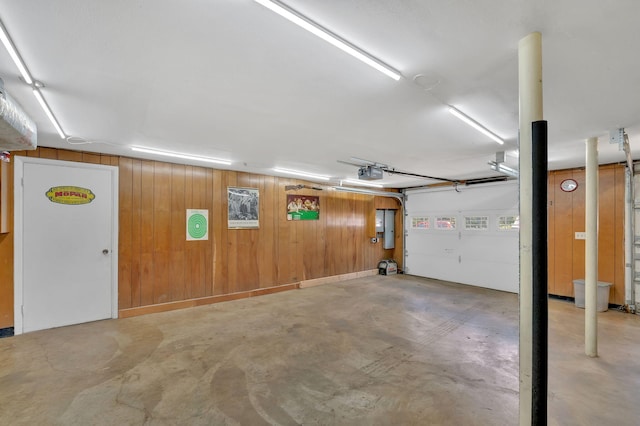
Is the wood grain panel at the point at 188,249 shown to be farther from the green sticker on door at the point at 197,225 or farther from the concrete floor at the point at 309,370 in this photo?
the concrete floor at the point at 309,370

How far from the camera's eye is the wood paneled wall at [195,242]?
4.31 meters

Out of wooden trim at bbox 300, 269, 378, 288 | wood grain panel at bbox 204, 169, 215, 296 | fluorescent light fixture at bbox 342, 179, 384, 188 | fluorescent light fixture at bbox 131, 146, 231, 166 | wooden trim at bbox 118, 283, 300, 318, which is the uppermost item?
fluorescent light fixture at bbox 131, 146, 231, 166

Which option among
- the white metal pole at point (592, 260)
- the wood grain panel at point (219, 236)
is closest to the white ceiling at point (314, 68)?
the white metal pole at point (592, 260)

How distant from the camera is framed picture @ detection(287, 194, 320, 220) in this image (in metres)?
6.34

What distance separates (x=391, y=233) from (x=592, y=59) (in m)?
6.91

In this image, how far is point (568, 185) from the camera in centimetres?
524

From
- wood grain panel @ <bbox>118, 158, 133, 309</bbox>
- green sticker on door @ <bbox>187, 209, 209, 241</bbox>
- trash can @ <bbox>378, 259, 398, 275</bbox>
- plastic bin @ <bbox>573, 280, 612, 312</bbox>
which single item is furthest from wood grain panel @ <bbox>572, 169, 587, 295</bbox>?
wood grain panel @ <bbox>118, 158, 133, 309</bbox>

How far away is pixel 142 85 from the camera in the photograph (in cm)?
208

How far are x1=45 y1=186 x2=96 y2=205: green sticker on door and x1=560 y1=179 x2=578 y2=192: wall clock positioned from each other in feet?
26.6

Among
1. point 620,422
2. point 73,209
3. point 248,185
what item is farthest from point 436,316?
point 73,209

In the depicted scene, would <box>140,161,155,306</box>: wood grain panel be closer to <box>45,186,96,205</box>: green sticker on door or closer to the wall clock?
<box>45,186,96,205</box>: green sticker on door

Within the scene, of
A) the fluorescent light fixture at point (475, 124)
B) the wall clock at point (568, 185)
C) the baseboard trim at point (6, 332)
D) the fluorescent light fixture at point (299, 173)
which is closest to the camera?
the fluorescent light fixture at point (475, 124)

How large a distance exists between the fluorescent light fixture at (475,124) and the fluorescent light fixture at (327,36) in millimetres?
955

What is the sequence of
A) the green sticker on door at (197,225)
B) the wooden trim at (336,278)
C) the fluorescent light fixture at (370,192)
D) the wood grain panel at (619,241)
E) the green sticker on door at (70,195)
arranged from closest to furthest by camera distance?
the green sticker on door at (70,195) → the wood grain panel at (619,241) → the green sticker on door at (197,225) → the wooden trim at (336,278) → the fluorescent light fixture at (370,192)
